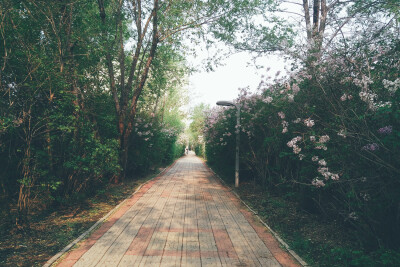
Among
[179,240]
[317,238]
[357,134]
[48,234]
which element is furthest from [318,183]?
[48,234]

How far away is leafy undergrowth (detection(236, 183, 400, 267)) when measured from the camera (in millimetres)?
3211

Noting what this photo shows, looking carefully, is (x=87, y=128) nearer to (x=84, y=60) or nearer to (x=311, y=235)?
(x=84, y=60)

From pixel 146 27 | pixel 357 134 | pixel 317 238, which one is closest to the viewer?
pixel 357 134

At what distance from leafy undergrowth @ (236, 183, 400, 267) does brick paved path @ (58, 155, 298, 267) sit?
0.42 meters

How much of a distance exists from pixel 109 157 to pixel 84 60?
11.0 ft

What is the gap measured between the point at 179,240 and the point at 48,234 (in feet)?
8.43

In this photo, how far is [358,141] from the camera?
3576 mm

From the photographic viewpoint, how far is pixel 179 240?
457 cm

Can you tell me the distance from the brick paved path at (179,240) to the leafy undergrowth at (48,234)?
0.42m

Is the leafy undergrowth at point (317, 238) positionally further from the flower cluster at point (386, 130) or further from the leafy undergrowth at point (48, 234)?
the leafy undergrowth at point (48, 234)

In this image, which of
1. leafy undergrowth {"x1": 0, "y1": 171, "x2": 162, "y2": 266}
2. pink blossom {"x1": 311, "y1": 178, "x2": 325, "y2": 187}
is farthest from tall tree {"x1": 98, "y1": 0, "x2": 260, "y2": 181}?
pink blossom {"x1": 311, "y1": 178, "x2": 325, "y2": 187}

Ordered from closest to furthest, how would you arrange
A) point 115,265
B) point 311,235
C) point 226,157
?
point 115,265 → point 311,235 → point 226,157

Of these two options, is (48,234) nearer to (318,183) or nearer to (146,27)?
(318,183)

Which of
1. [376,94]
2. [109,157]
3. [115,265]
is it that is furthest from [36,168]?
[376,94]
